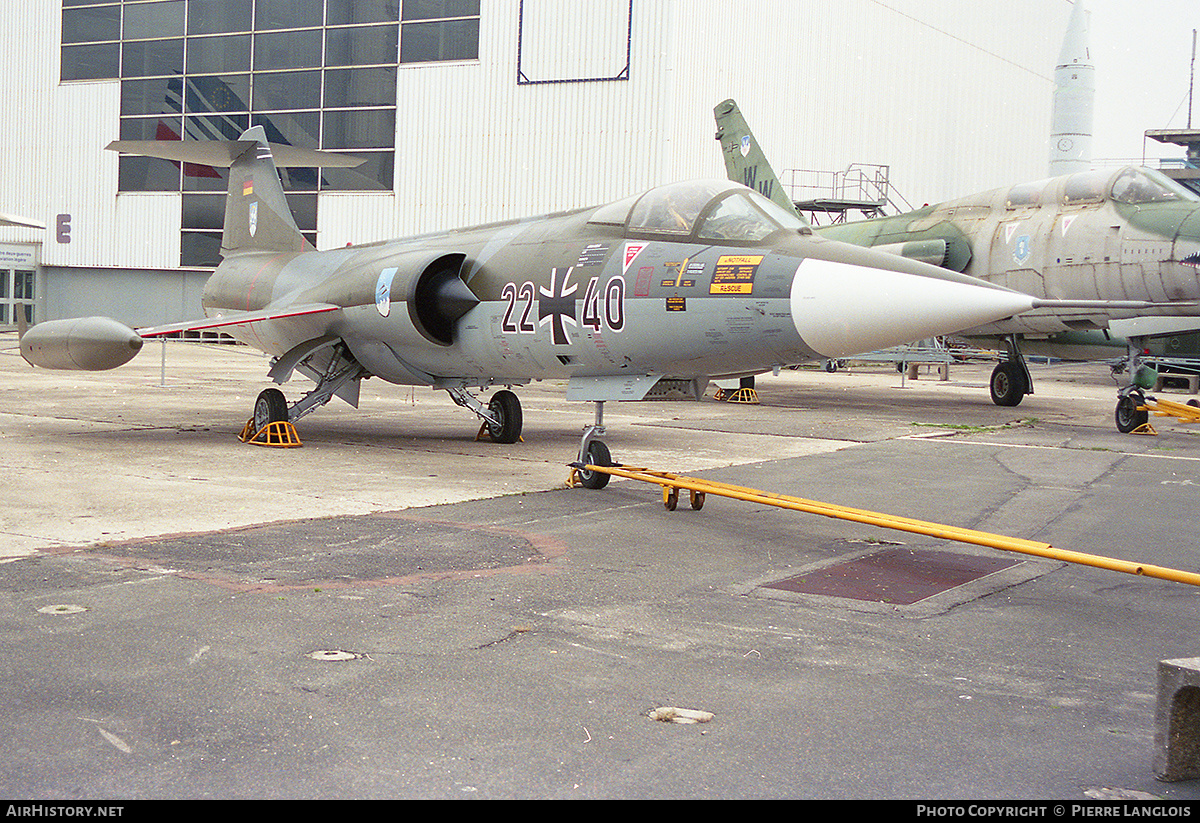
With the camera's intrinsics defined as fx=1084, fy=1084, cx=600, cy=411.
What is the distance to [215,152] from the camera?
14.6 metres

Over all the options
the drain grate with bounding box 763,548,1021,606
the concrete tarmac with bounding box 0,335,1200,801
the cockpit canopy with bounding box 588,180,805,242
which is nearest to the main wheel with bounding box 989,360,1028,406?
the concrete tarmac with bounding box 0,335,1200,801

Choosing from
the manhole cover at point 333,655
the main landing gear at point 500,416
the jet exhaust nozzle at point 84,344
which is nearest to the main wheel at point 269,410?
the jet exhaust nozzle at point 84,344

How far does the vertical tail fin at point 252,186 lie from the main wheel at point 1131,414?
36.9 ft

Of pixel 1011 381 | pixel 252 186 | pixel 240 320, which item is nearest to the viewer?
pixel 240 320

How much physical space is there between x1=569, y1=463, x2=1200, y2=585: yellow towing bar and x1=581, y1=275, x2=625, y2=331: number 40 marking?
1.18m

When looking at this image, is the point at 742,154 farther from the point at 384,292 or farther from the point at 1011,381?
the point at 384,292

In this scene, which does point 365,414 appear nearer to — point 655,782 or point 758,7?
point 655,782

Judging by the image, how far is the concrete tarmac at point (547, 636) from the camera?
3.27m

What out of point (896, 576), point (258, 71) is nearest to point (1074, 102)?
point (258, 71)

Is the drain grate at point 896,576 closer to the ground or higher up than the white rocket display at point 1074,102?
closer to the ground

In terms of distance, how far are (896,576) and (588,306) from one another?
13.0ft

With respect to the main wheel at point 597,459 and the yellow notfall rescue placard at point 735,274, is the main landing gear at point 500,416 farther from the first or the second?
the yellow notfall rescue placard at point 735,274

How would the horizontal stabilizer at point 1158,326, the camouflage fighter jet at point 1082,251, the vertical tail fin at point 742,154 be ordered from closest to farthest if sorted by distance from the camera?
the camouflage fighter jet at point 1082,251
the horizontal stabilizer at point 1158,326
the vertical tail fin at point 742,154

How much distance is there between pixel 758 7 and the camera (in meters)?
31.7
